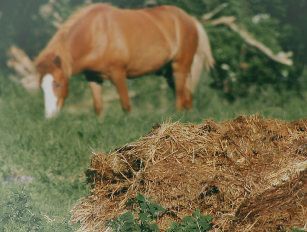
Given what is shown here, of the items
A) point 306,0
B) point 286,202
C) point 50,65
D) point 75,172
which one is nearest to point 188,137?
point 286,202

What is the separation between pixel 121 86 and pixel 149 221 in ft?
28.3

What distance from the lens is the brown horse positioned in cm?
1452

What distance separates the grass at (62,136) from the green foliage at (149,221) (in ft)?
1.64

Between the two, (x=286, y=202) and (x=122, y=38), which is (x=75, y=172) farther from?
(x=122, y=38)

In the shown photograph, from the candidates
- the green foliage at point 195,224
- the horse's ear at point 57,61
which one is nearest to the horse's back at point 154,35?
the horse's ear at point 57,61

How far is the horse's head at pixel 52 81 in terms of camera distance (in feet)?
46.5

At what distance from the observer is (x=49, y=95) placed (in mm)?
14219

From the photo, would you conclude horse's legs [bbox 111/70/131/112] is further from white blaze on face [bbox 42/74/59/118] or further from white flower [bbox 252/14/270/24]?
white flower [bbox 252/14/270/24]

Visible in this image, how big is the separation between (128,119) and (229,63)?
5251 mm

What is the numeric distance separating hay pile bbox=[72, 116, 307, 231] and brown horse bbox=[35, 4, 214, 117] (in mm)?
6923

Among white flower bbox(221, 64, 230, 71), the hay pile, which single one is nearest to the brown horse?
white flower bbox(221, 64, 230, 71)

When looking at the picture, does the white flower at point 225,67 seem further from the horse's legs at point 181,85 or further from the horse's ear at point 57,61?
the horse's ear at point 57,61

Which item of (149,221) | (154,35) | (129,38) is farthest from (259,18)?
(149,221)

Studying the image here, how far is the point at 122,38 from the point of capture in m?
15.1
